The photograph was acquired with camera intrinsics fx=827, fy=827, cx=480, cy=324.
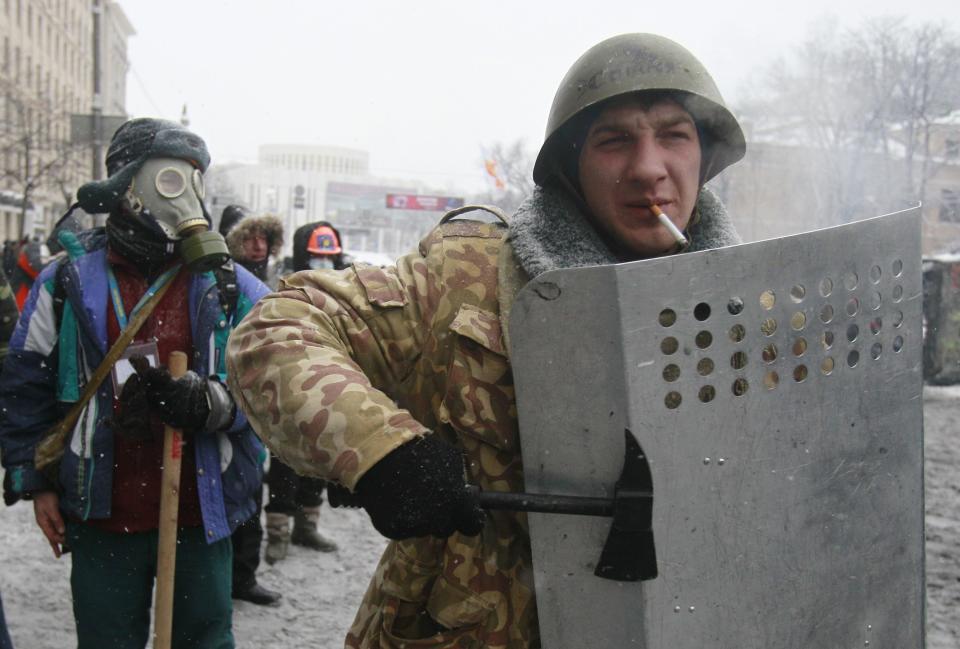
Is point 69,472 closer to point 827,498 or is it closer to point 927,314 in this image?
point 827,498

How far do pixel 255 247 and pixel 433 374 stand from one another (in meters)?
4.09

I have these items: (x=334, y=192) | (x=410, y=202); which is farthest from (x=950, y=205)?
(x=334, y=192)

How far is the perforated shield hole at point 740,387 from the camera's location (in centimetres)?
105

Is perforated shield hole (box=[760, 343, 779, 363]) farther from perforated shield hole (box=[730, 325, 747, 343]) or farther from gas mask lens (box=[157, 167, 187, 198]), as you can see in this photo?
gas mask lens (box=[157, 167, 187, 198])

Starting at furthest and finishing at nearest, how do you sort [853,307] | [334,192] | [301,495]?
1. [334,192]
2. [301,495]
3. [853,307]

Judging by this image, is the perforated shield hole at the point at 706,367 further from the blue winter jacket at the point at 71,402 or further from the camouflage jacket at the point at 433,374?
the blue winter jacket at the point at 71,402

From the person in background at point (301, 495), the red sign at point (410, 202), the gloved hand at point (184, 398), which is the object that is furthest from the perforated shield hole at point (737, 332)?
the red sign at point (410, 202)

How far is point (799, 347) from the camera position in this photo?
3.56 ft

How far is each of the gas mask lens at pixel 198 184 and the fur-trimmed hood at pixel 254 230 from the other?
2405mm

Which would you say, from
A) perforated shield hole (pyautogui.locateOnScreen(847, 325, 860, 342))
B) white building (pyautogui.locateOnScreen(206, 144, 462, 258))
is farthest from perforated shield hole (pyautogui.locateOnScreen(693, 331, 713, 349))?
white building (pyautogui.locateOnScreen(206, 144, 462, 258))

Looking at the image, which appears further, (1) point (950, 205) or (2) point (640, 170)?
(1) point (950, 205)

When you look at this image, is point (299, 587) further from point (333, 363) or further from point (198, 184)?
point (333, 363)

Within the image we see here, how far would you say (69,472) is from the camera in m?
2.49

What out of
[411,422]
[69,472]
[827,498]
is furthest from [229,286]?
[827,498]
